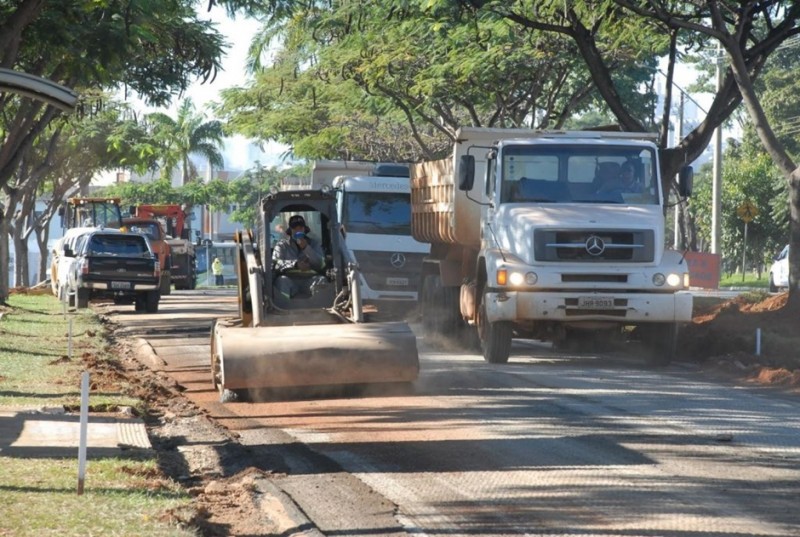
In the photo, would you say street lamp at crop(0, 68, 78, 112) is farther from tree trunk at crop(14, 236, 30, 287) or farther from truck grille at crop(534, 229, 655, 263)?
tree trunk at crop(14, 236, 30, 287)

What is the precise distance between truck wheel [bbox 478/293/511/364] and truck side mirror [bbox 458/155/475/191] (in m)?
1.53

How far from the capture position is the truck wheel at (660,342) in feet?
62.9

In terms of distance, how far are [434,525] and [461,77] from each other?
25625 mm

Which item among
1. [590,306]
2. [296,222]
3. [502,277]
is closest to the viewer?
[296,222]

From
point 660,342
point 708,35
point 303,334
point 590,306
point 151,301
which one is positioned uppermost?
point 708,35

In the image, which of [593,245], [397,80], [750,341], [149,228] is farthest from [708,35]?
[149,228]

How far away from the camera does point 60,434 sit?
12281mm

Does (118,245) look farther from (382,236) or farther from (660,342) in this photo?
(660,342)

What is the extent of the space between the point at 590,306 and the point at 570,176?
198 centimetres

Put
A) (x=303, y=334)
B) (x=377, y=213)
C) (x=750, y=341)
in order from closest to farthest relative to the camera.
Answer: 1. (x=303, y=334)
2. (x=750, y=341)
3. (x=377, y=213)

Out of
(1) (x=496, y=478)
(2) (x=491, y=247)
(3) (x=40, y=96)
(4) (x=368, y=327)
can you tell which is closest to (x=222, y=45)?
(2) (x=491, y=247)

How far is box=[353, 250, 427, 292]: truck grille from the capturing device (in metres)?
28.9

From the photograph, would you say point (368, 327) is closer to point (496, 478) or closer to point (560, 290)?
point (560, 290)

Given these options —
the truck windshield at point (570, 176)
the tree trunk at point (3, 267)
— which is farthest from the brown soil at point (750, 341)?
the tree trunk at point (3, 267)
